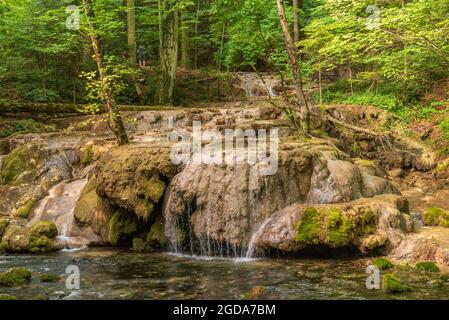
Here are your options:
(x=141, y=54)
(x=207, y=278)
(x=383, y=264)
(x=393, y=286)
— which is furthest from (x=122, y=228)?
(x=141, y=54)

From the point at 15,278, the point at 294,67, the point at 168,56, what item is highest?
the point at 168,56

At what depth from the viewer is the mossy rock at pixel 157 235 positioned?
34.5ft

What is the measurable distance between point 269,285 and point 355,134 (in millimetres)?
9166

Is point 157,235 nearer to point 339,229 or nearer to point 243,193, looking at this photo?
point 243,193

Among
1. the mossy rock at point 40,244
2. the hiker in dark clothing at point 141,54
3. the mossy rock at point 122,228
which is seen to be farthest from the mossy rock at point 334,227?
the hiker in dark clothing at point 141,54

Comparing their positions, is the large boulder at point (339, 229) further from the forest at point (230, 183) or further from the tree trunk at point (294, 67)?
the tree trunk at point (294, 67)

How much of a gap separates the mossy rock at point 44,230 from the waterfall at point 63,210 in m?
0.23

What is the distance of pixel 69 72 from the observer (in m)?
18.5

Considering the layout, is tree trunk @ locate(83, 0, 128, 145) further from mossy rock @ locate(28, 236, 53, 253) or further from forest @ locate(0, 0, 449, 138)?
mossy rock @ locate(28, 236, 53, 253)

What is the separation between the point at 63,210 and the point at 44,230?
1.25m

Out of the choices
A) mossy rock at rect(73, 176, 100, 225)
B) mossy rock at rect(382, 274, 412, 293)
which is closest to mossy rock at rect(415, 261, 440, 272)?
mossy rock at rect(382, 274, 412, 293)

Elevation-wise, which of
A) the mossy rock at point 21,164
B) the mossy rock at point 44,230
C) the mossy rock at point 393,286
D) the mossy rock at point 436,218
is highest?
the mossy rock at point 21,164

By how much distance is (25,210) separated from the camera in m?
12.0

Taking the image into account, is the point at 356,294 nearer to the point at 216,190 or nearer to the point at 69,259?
the point at 216,190
